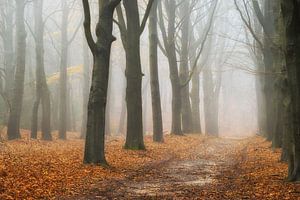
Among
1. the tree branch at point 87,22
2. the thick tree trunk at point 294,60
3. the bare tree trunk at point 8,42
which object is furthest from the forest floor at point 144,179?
the bare tree trunk at point 8,42

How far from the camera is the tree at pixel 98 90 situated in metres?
11.7

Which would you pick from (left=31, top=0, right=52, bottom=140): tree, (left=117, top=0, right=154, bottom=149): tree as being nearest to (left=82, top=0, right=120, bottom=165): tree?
(left=117, top=0, right=154, bottom=149): tree

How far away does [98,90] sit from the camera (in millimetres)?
11875

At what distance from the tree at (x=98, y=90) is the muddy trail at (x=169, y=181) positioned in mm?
1310

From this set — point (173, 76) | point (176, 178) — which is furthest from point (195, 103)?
point (176, 178)

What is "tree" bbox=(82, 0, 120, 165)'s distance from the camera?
38.5 ft

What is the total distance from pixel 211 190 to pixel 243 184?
3.16 feet

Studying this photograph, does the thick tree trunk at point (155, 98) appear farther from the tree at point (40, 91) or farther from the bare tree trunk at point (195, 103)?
the bare tree trunk at point (195, 103)

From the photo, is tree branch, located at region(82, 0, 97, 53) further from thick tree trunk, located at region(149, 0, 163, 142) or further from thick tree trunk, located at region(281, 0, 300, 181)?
thick tree trunk, located at region(149, 0, 163, 142)

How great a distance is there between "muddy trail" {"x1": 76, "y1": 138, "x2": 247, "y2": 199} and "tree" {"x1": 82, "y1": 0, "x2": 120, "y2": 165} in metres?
1.31

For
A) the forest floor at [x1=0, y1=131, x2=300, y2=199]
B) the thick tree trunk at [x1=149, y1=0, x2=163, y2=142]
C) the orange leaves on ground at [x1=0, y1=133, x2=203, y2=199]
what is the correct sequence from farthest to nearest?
the thick tree trunk at [x1=149, y1=0, x2=163, y2=142] → the forest floor at [x1=0, y1=131, x2=300, y2=199] → the orange leaves on ground at [x1=0, y1=133, x2=203, y2=199]

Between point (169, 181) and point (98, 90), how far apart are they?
336 centimetres

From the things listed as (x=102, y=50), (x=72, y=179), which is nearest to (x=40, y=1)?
(x=102, y=50)

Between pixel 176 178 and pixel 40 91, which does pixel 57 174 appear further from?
pixel 40 91
